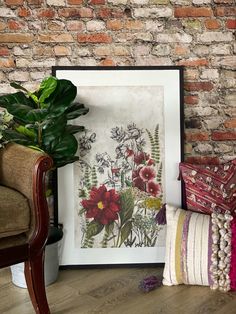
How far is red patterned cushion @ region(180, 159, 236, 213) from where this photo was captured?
2291mm

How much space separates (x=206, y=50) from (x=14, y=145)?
1.26 metres

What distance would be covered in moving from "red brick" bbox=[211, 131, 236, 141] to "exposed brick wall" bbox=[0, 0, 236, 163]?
0.25 meters

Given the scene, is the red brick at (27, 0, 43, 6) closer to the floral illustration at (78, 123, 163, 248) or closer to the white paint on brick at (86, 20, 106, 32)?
the white paint on brick at (86, 20, 106, 32)

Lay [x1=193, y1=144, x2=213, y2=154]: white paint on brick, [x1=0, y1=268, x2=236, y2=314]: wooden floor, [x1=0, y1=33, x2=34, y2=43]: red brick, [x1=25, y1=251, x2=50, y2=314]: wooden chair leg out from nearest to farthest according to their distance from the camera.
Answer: [x1=25, y1=251, x2=50, y2=314]: wooden chair leg, [x1=0, y1=268, x2=236, y2=314]: wooden floor, [x1=0, y1=33, x2=34, y2=43]: red brick, [x1=193, y1=144, x2=213, y2=154]: white paint on brick

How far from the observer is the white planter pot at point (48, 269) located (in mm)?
2158

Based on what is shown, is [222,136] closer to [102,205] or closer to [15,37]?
[102,205]

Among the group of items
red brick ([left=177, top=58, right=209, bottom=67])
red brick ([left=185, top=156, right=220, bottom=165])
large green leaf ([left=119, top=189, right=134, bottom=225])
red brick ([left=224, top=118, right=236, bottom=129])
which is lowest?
large green leaf ([left=119, top=189, right=134, bottom=225])

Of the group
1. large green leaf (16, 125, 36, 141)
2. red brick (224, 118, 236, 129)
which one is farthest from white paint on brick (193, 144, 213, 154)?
large green leaf (16, 125, 36, 141)

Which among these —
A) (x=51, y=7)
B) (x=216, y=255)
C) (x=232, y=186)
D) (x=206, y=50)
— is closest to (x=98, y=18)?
(x=51, y=7)

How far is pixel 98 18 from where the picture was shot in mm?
2398

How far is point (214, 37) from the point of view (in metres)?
2.42

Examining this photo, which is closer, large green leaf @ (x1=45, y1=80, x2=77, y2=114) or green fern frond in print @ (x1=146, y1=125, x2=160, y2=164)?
large green leaf @ (x1=45, y1=80, x2=77, y2=114)

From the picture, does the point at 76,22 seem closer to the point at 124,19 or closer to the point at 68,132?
the point at 124,19

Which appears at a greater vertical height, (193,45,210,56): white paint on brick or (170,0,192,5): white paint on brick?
(170,0,192,5): white paint on brick
